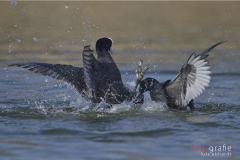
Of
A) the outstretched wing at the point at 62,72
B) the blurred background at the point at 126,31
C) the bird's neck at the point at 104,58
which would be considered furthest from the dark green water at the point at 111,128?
the blurred background at the point at 126,31

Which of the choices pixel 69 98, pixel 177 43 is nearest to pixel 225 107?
pixel 69 98

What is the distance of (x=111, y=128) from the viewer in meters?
4.41

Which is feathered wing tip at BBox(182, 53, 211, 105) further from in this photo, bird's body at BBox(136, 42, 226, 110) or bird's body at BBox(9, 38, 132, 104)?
bird's body at BBox(9, 38, 132, 104)

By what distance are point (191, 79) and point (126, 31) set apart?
6.78 metres

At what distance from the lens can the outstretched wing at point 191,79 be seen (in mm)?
4922

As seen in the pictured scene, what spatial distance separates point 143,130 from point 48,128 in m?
1.05

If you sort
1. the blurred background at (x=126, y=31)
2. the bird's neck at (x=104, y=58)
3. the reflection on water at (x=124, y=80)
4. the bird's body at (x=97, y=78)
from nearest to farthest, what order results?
the reflection on water at (x=124, y=80), the bird's body at (x=97, y=78), the bird's neck at (x=104, y=58), the blurred background at (x=126, y=31)

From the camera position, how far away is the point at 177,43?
33.5ft

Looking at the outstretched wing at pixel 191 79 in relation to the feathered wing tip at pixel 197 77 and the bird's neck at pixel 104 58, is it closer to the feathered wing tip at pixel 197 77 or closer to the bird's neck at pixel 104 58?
the feathered wing tip at pixel 197 77

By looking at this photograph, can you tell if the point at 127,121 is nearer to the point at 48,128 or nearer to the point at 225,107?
the point at 48,128

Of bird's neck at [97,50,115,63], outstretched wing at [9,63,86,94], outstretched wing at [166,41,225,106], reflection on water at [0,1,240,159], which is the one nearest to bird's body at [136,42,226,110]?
outstretched wing at [166,41,225,106]

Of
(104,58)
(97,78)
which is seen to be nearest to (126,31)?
(104,58)

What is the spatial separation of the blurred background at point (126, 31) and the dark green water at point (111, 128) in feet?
5.78

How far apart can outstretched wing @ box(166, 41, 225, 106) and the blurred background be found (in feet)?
9.33
